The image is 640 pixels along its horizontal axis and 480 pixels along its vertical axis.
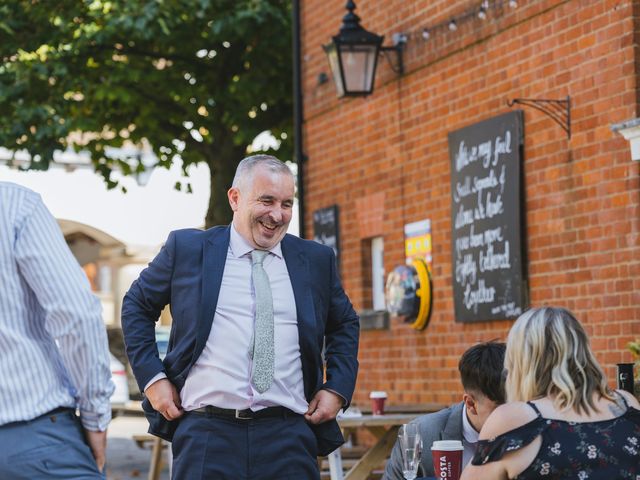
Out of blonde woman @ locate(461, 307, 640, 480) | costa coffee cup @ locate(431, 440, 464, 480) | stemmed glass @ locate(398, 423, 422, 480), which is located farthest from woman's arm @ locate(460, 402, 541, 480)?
stemmed glass @ locate(398, 423, 422, 480)

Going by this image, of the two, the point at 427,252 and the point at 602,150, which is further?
the point at 427,252

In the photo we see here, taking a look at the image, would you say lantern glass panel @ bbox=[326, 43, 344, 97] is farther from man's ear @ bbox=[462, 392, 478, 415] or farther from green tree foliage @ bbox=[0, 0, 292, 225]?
man's ear @ bbox=[462, 392, 478, 415]

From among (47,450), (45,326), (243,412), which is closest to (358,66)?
(243,412)

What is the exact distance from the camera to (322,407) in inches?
185

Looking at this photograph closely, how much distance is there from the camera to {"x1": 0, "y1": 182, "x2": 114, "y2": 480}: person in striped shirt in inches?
139

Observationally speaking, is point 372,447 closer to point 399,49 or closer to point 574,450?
point 399,49

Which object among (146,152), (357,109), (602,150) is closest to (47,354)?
(602,150)

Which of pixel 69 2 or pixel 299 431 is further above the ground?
pixel 69 2

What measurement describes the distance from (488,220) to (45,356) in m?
6.98

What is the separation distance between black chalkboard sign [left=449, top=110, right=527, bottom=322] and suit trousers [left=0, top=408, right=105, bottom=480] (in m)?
6.55

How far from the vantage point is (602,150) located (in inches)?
349

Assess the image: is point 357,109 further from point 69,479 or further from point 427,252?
point 69,479

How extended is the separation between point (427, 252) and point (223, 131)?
622 cm

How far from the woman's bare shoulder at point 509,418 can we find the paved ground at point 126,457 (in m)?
10.1
